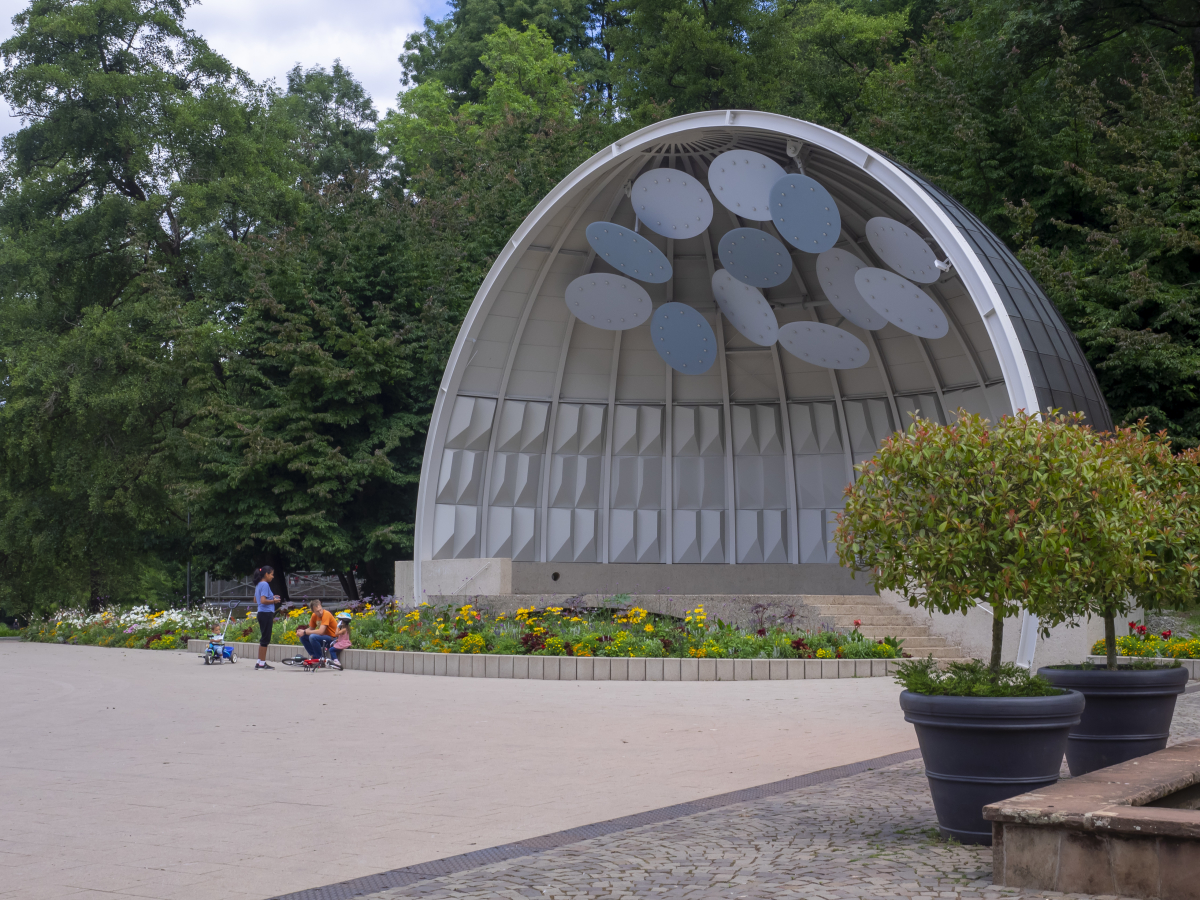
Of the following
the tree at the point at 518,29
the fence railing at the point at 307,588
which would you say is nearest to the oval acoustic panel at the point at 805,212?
the fence railing at the point at 307,588

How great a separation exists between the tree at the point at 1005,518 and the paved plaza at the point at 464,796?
1.52m

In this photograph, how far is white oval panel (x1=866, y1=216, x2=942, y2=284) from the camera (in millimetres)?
21250

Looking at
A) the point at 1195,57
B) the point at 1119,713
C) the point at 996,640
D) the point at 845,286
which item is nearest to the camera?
the point at 996,640

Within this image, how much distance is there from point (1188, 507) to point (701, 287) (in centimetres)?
2045

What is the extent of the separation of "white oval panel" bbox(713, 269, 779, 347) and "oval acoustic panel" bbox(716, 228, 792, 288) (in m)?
0.57

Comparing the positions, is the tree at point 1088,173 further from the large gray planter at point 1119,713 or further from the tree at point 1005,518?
the tree at point 1005,518

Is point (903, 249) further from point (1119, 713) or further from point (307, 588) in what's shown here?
point (307, 588)

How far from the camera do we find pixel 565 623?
19.8m

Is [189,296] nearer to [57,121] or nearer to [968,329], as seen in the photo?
[57,121]

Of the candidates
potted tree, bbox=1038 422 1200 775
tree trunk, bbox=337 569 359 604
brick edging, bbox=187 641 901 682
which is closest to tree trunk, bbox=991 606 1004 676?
potted tree, bbox=1038 422 1200 775

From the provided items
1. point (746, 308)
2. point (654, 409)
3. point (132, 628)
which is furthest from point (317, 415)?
point (746, 308)

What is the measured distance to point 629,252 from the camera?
932 inches

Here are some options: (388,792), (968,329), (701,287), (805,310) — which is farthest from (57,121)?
(388,792)

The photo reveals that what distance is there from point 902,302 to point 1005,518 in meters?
16.0
